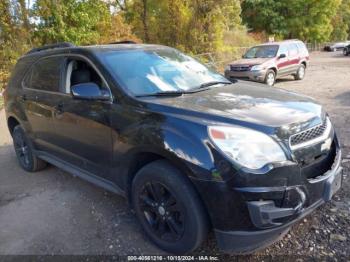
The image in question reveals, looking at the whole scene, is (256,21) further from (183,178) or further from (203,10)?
(183,178)

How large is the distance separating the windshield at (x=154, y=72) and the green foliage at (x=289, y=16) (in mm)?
37233

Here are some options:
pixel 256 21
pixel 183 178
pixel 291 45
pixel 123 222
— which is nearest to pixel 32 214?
pixel 123 222

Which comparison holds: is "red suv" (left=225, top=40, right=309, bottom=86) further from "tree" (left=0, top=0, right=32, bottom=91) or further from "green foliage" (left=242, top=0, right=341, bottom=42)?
"green foliage" (left=242, top=0, right=341, bottom=42)

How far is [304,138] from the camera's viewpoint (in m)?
2.72

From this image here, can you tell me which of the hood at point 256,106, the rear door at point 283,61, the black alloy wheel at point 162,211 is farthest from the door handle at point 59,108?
the rear door at point 283,61

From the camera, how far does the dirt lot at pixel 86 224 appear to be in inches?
121

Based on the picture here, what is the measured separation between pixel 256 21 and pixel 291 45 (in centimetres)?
2795

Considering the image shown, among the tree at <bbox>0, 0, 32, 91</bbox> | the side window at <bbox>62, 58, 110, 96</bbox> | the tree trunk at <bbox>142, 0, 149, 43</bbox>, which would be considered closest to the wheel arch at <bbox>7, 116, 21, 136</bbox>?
the side window at <bbox>62, 58, 110, 96</bbox>

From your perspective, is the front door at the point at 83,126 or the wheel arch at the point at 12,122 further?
the wheel arch at the point at 12,122

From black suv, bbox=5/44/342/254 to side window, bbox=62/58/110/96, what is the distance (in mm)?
15

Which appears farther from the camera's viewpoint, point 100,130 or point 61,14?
point 61,14

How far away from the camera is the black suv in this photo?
8.24 feet

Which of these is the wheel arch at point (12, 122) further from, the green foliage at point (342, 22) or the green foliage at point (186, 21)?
the green foliage at point (342, 22)

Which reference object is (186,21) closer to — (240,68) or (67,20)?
(67,20)
